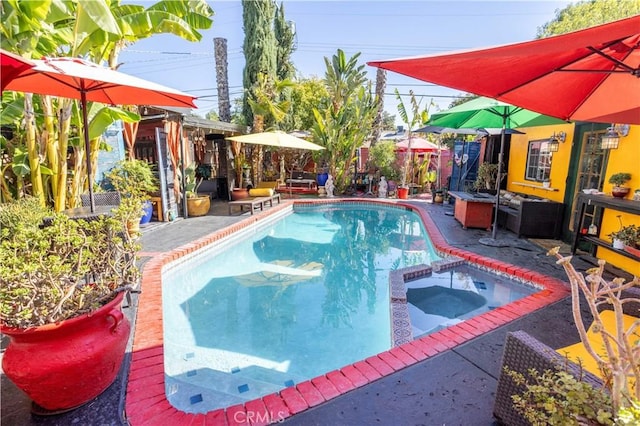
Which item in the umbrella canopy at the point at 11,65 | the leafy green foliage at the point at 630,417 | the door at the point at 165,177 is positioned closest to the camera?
the leafy green foliage at the point at 630,417

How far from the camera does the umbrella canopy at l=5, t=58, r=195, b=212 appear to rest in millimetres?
2824

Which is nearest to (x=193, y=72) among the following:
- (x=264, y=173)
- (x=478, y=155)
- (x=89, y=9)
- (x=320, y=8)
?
(x=320, y=8)

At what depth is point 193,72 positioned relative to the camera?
28.3 m

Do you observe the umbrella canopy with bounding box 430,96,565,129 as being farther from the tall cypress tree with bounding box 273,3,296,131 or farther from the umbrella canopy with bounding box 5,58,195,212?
the tall cypress tree with bounding box 273,3,296,131

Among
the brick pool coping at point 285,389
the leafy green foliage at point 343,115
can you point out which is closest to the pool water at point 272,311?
the brick pool coping at point 285,389

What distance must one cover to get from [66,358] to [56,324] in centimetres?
26

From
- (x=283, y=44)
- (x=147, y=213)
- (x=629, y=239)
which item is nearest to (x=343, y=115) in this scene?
(x=147, y=213)

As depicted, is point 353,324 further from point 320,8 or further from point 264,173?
point 320,8

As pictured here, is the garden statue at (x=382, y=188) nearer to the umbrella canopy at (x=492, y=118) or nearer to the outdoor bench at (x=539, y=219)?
the umbrella canopy at (x=492, y=118)

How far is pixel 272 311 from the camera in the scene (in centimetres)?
471

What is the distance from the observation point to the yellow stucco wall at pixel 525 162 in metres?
7.32

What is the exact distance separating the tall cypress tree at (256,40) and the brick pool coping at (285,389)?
622 inches

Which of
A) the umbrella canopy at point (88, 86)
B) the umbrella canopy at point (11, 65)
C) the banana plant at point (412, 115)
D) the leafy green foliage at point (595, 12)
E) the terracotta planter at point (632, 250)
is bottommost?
the terracotta planter at point (632, 250)

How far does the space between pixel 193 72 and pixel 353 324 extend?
1203 inches
